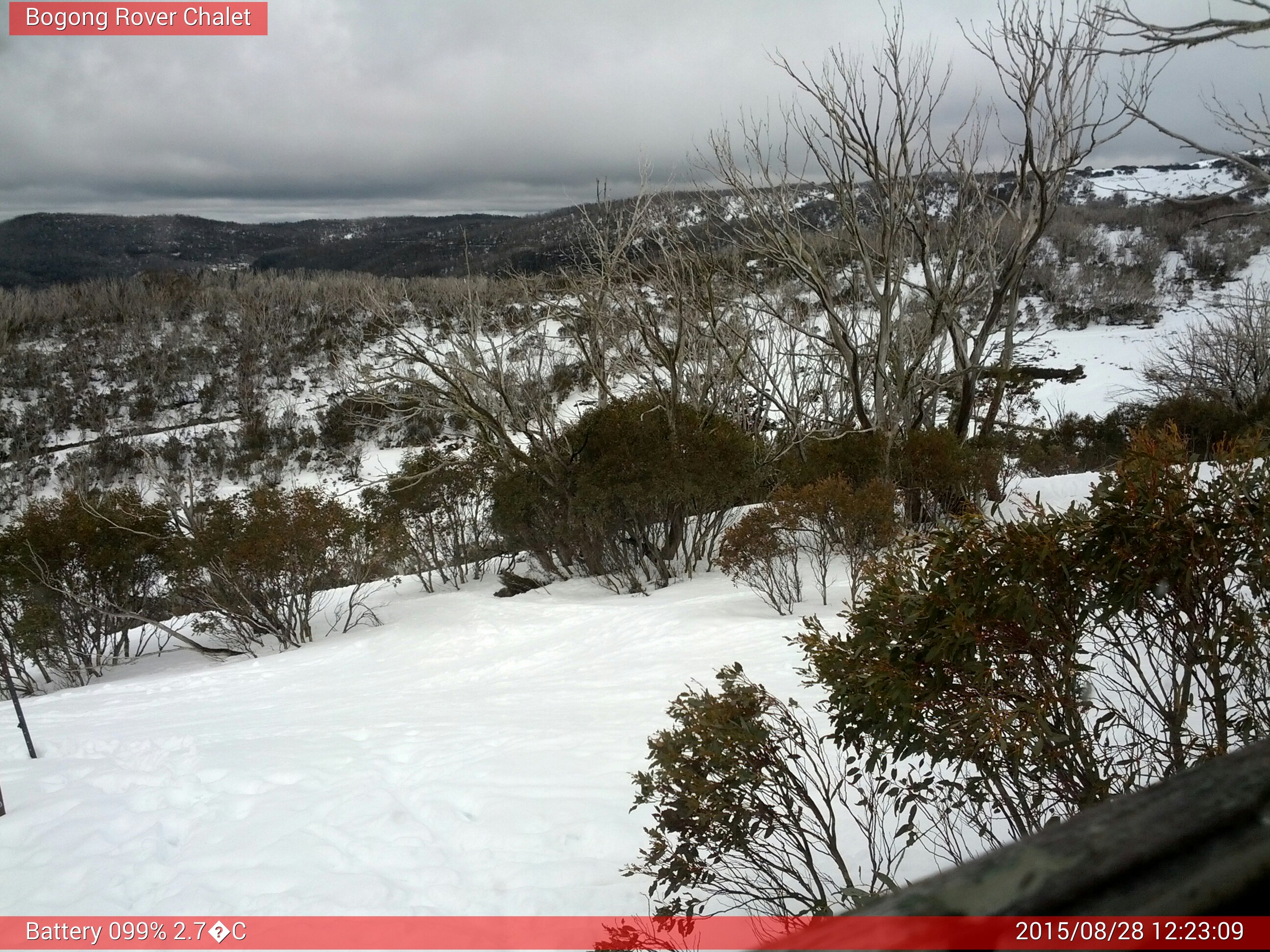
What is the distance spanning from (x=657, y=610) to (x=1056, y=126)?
754 cm

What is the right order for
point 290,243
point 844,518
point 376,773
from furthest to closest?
point 290,243, point 844,518, point 376,773

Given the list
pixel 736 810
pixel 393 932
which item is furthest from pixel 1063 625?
pixel 393 932

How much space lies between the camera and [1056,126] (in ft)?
28.3

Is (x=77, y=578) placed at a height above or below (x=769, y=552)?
below

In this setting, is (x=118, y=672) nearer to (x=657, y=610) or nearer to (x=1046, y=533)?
(x=657, y=610)

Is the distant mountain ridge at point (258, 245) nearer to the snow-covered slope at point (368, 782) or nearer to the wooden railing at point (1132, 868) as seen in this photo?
the snow-covered slope at point (368, 782)

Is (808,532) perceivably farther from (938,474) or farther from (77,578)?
(77,578)

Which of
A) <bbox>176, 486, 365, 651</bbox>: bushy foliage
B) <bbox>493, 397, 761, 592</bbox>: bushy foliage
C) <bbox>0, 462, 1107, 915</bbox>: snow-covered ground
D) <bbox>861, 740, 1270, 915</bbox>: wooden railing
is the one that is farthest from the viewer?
<bbox>493, 397, 761, 592</bbox>: bushy foliage

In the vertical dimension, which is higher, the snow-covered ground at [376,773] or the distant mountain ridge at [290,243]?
the distant mountain ridge at [290,243]

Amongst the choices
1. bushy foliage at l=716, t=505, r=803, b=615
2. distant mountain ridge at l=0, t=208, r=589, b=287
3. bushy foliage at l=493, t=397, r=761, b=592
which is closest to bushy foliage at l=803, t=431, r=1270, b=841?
bushy foliage at l=716, t=505, r=803, b=615

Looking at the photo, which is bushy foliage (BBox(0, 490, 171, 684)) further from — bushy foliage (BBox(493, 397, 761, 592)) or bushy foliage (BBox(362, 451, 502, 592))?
bushy foliage (BBox(493, 397, 761, 592))

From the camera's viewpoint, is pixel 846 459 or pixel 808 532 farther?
pixel 846 459

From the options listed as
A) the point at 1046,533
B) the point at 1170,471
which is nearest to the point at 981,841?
the point at 1046,533

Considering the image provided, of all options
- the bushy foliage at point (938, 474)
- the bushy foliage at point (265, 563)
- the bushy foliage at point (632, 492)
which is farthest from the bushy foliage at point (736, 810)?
the bushy foliage at point (265, 563)
